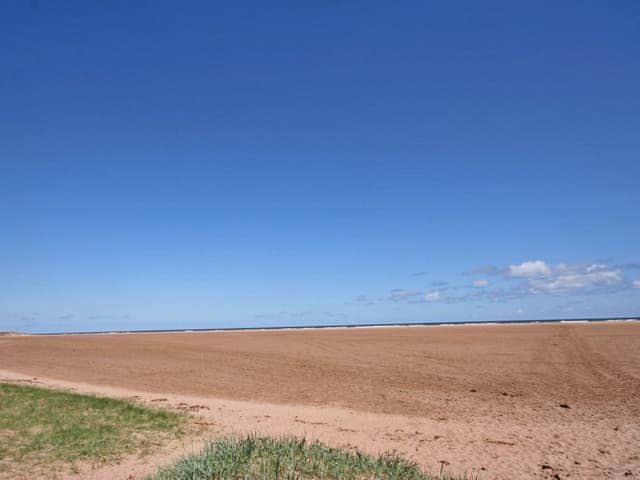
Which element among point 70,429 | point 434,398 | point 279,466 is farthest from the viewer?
point 434,398

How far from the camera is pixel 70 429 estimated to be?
35.4 ft

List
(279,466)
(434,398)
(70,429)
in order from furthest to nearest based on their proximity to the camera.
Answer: (434,398) < (70,429) < (279,466)

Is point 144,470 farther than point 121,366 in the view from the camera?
No

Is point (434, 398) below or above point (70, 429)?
below

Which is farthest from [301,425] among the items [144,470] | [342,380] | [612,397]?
[612,397]

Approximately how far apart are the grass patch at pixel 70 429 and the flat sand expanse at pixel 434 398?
1.80 meters

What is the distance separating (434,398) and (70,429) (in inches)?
442

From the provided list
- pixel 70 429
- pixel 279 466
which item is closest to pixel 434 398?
pixel 279 466

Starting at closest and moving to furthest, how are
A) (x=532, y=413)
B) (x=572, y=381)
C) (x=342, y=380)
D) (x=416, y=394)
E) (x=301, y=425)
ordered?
(x=301, y=425), (x=532, y=413), (x=416, y=394), (x=572, y=381), (x=342, y=380)

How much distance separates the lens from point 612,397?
14828 mm

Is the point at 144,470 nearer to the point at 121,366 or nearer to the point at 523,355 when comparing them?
the point at 121,366

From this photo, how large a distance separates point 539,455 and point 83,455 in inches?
373

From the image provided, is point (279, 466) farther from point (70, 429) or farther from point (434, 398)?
point (434, 398)

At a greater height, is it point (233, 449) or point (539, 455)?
point (233, 449)
